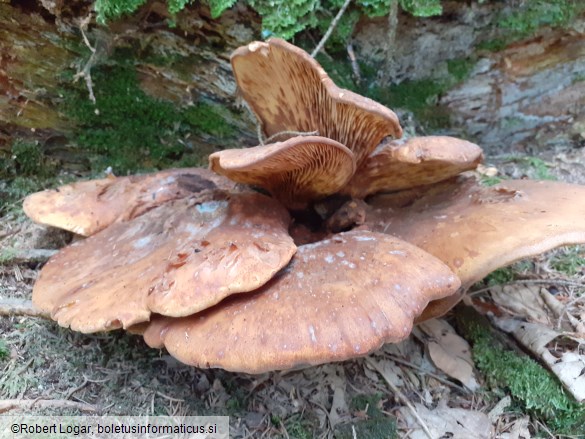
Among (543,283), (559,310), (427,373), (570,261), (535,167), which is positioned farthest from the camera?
(535,167)

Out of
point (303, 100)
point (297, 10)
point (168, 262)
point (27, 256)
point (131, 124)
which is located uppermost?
point (297, 10)

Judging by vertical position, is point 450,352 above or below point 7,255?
below

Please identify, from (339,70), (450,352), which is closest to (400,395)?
(450,352)

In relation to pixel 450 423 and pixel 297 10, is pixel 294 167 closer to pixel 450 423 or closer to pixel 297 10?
pixel 297 10

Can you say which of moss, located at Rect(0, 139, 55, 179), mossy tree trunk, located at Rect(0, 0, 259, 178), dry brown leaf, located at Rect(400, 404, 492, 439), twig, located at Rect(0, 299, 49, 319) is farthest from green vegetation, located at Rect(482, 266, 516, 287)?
moss, located at Rect(0, 139, 55, 179)

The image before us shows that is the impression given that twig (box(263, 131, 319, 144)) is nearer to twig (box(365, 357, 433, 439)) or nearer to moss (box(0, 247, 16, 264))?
twig (box(365, 357, 433, 439))

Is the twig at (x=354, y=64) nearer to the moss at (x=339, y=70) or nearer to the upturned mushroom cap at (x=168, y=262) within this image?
the moss at (x=339, y=70)

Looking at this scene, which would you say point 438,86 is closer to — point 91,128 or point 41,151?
point 91,128
